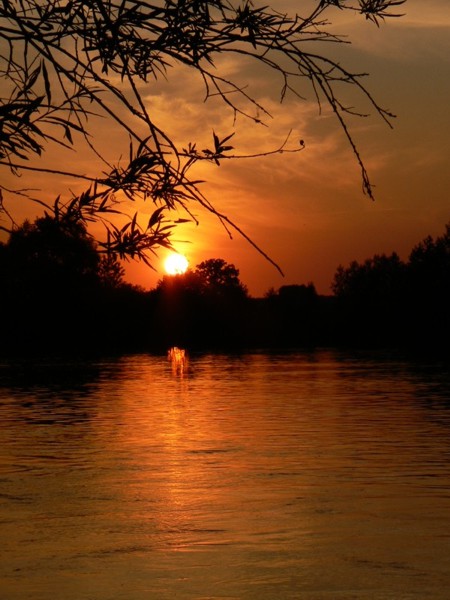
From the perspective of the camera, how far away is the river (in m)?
11.1

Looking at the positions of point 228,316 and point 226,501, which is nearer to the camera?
point 226,501

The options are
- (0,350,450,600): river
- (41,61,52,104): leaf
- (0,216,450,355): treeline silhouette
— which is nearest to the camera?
(41,61,52,104): leaf

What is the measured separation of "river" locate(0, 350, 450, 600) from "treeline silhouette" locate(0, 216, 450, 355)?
65.3 meters

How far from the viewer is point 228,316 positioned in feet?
460

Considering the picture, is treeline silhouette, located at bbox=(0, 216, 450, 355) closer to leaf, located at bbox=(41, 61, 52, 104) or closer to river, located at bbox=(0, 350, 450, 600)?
river, located at bbox=(0, 350, 450, 600)

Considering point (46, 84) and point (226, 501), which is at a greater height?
point (46, 84)

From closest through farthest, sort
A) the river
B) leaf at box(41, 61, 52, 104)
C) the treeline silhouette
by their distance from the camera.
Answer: leaf at box(41, 61, 52, 104)
the river
the treeline silhouette

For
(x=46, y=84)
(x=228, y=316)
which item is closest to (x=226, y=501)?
(x=46, y=84)

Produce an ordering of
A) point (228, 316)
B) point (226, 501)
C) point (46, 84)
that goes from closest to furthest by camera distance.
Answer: point (46, 84) < point (226, 501) < point (228, 316)

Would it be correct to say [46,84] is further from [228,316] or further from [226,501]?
[228,316]

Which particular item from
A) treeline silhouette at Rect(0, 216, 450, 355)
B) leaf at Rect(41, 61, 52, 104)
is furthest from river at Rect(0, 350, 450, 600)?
treeline silhouette at Rect(0, 216, 450, 355)

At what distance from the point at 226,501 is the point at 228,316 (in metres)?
124

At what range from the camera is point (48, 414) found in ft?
105

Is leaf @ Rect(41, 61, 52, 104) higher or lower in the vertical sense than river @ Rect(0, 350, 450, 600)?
higher
